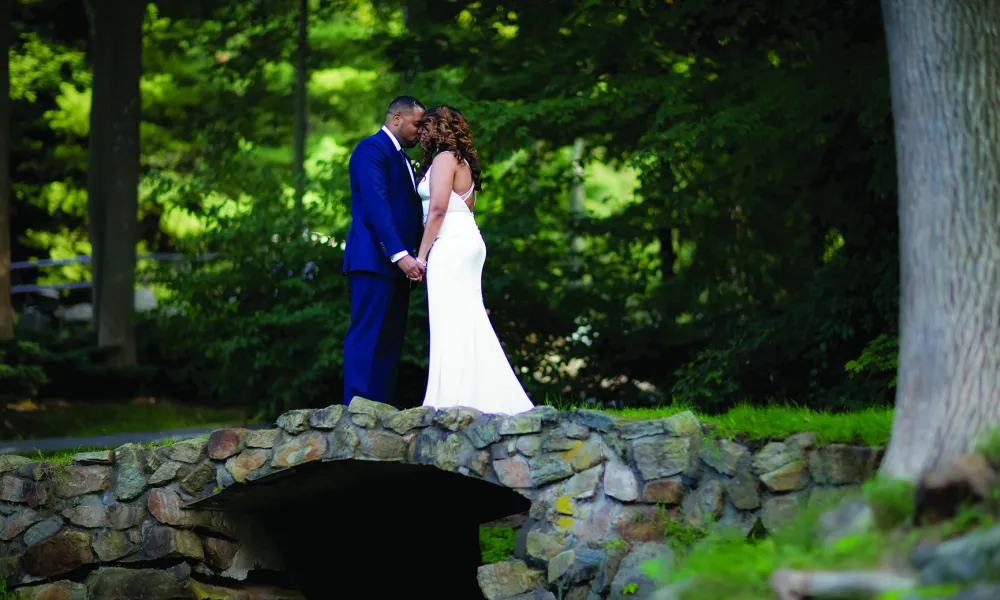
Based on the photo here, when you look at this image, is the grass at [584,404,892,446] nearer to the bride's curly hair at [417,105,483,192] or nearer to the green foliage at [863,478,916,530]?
the green foliage at [863,478,916,530]

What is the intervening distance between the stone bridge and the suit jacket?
1029 millimetres

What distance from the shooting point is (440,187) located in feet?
25.9

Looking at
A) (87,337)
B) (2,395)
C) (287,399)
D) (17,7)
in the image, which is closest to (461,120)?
(287,399)

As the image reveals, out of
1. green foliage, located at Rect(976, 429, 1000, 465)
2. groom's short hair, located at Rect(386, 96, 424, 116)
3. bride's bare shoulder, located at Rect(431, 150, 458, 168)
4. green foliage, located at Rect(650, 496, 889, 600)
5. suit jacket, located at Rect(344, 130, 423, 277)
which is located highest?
groom's short hair, located at Rect(386, 96, 424, 116)

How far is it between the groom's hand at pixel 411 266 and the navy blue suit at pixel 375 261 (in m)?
0.15

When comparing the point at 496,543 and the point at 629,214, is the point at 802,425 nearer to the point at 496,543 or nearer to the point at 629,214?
the point at 496,543

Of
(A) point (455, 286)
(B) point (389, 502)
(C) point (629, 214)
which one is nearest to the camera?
(A) point (455, 286)

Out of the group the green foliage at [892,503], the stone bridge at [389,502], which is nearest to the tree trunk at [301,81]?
the stone bridge at [389,502]

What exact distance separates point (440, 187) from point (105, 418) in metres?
8.18

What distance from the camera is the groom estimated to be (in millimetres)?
8125

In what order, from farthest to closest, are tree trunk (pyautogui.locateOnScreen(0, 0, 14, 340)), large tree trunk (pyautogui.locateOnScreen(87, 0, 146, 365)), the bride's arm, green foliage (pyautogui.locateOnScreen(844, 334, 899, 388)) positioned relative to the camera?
large tree trunk (pyautogui.locateOnScreen(87, 0, 146, 365)) → tree trunk (pyautogui.locateOnScreen(0, 0, 14, 340)) → green foliage (pyautogui.locateOnScreen(844, 334, 899, 388)) → the bride's arm

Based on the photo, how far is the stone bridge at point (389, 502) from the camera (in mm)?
6965

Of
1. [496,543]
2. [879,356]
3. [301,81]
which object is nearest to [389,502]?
[496,543]

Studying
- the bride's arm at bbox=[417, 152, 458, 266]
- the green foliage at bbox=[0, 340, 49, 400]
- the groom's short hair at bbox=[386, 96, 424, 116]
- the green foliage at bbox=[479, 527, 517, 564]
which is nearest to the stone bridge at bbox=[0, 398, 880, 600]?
the green foliage at bbox=[479, 527, 517, 564]
